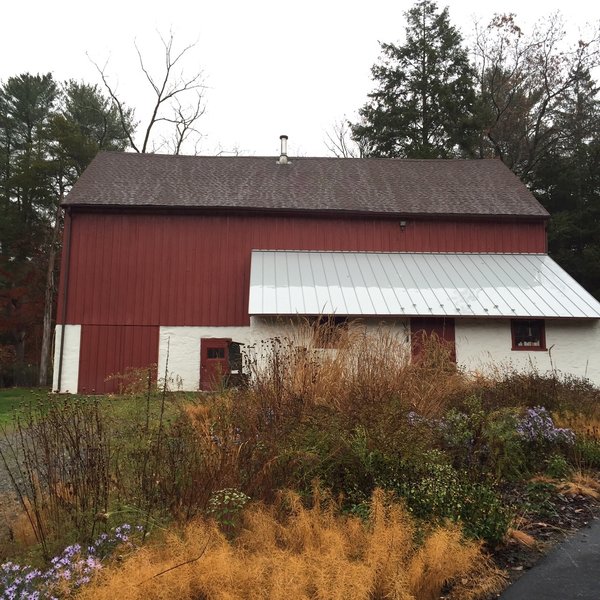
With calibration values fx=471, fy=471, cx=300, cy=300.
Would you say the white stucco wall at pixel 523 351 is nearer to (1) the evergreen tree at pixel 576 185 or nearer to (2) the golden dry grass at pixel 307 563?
(2) the golden dry grass at pixel 307 563

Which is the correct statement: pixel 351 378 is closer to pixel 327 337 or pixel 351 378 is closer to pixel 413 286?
pixel 327 337

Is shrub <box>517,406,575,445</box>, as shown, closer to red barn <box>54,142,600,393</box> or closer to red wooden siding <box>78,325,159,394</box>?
red barn <box>54,142,600,393</box>

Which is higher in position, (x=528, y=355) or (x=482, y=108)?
(x=482, y=108)

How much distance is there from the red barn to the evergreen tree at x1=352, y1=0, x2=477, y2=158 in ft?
35.7

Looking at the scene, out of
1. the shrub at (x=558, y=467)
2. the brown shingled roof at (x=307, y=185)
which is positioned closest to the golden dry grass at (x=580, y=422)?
the shrub at (x=558, y=467)

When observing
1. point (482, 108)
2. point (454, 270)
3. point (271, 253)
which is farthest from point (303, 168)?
point (482, 108)

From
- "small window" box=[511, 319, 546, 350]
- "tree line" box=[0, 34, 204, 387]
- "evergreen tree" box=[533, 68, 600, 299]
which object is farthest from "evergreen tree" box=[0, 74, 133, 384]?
"evergreen tree" box=[533, 68, 600, 299]

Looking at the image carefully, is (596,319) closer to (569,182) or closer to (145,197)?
(145,197)

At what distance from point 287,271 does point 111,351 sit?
5.62 meters

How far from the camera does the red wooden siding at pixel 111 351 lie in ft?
44.3

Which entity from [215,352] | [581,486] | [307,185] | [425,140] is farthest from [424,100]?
[581,486]

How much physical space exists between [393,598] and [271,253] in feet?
40.9

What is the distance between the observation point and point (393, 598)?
2.62 metres

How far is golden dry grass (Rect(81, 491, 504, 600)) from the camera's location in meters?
2.49
